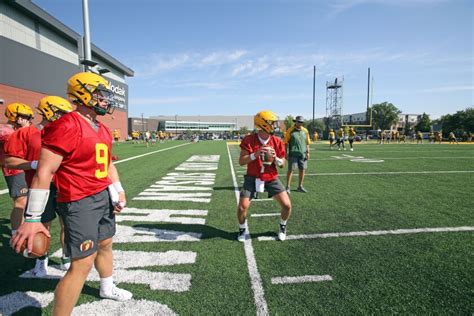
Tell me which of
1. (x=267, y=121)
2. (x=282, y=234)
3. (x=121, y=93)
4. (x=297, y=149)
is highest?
(x=121, y=93)

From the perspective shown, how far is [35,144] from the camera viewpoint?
11.0ft

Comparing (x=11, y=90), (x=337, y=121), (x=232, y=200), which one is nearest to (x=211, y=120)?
(x=337, y=121)

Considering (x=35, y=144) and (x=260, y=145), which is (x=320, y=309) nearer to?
(x=260, y=145)

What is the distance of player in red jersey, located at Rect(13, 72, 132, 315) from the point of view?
6.41 ft

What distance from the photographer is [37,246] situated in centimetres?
194

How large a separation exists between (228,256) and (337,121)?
70.9m

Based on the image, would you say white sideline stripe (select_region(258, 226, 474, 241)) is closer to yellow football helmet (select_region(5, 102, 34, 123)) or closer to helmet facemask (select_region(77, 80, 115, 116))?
helmet facemask (select_region(77, 80, 115, 116))

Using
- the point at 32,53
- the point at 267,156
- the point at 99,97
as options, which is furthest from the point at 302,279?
the point at 32,53

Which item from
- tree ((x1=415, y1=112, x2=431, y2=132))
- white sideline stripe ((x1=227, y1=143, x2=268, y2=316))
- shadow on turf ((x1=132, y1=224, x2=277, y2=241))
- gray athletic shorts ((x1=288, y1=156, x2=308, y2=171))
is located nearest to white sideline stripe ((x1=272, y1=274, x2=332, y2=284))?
white sideline stripe ((x1=227, y1=143, x2=268, y2=316))

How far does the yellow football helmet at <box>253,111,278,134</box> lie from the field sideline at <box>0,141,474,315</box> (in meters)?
1.76

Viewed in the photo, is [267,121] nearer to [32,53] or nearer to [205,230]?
[205,230]

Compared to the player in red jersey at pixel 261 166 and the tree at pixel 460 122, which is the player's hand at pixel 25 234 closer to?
the player in red jersey at pixel 261 166

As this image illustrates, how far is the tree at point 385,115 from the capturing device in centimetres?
8350

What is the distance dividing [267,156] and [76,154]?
2.47 metres
